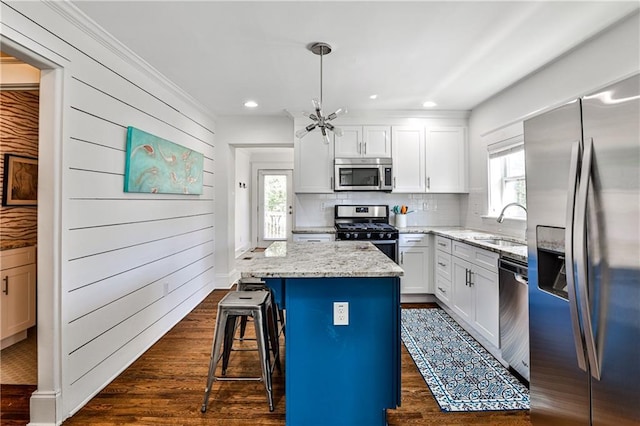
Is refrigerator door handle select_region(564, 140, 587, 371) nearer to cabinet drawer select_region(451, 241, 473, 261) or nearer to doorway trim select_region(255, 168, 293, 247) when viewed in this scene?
cabinet drawer select_region(451, 241, 473, 261)

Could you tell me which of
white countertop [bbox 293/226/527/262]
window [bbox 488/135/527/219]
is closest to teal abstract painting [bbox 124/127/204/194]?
white countertop [bbox 293/226/527/262]

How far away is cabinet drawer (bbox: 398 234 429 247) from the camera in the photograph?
3.87 meters

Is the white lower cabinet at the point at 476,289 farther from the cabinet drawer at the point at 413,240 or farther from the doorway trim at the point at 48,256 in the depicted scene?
the doorway trim at the point at 48,256

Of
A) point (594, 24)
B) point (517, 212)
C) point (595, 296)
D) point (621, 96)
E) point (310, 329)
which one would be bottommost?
point (310, 329)

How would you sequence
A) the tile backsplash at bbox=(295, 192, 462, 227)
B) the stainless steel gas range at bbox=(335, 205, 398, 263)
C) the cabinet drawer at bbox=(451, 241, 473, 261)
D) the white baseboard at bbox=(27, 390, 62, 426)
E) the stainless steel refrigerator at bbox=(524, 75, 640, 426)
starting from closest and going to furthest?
the stainless steel refrigerator at bbox=(524, 75, 640, 426) < the white baseboard at bbox=(27, 390, 62, 426) < the cabinet drawer at bbox=(451, 241, 473, 261) < the stainless steel gas range at bbox=(335, 205, 398, 263) < the tile backsplash at bbox=(295, 192, 462, 227)

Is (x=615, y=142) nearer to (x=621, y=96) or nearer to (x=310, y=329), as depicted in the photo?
(x=621, y=96)

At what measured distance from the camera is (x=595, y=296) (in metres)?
1.26

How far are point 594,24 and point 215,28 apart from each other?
260 cm

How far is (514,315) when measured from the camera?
2178 mm

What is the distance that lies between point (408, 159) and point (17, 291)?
439cm

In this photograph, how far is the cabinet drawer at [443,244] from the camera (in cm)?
342

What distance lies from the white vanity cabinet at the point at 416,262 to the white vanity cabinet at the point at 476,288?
57 centimetres

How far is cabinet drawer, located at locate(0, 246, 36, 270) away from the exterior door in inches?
207

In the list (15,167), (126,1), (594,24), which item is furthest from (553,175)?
(15,167)
